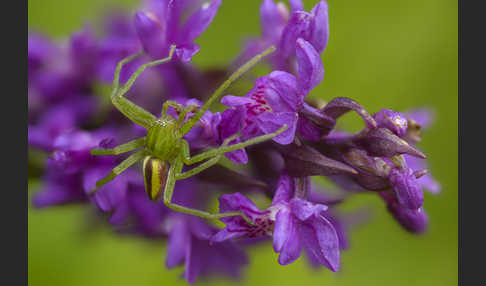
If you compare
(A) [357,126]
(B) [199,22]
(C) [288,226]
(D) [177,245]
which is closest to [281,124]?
(C) [288,226]

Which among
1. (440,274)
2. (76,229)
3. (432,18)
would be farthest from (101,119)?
(440,274)

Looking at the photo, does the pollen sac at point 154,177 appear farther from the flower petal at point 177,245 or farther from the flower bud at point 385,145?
the flower bud at point 385,145

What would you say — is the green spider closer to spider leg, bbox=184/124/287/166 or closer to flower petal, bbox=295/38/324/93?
spider leg, bbox=184/124/287/166

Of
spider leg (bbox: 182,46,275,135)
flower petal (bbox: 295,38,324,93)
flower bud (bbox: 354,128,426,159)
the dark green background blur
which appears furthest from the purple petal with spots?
the dark green background blur

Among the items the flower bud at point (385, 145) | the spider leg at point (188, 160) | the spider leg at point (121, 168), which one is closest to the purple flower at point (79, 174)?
the spider leg at point (121, 168)

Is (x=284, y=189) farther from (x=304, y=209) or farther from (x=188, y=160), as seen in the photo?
(x=188, y=160)
